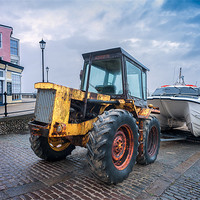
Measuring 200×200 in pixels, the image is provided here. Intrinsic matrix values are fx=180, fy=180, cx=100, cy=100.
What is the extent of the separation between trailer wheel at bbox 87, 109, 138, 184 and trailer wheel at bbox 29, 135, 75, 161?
1.29m

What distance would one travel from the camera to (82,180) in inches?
134

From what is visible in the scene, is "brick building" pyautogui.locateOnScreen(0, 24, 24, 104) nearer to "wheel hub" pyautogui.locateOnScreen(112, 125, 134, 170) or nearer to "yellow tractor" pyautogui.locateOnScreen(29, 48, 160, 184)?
"yellow tractor" pyautogui.locateOnScreen(29, 48, 160, 184)

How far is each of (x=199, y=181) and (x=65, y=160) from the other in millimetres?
2984

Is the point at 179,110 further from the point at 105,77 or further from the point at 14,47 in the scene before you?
the point at 14,47

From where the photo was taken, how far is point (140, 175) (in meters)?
3.76

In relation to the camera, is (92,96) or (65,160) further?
(65,160)

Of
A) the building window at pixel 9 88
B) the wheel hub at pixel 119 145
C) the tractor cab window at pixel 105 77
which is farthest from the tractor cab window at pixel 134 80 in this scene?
the building window at pixel 9 88

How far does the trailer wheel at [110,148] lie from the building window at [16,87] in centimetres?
1564

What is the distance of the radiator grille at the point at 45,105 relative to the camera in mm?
3076

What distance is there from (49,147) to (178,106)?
18.0 feet

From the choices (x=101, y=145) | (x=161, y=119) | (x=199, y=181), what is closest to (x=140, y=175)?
(x=199, y=181)

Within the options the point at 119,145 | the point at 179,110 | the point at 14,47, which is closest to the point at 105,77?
the point at 119,145

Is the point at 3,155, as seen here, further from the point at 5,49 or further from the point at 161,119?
the point at 5,49

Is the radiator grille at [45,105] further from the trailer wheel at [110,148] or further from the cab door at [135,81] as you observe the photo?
the cab door at [135,81]
